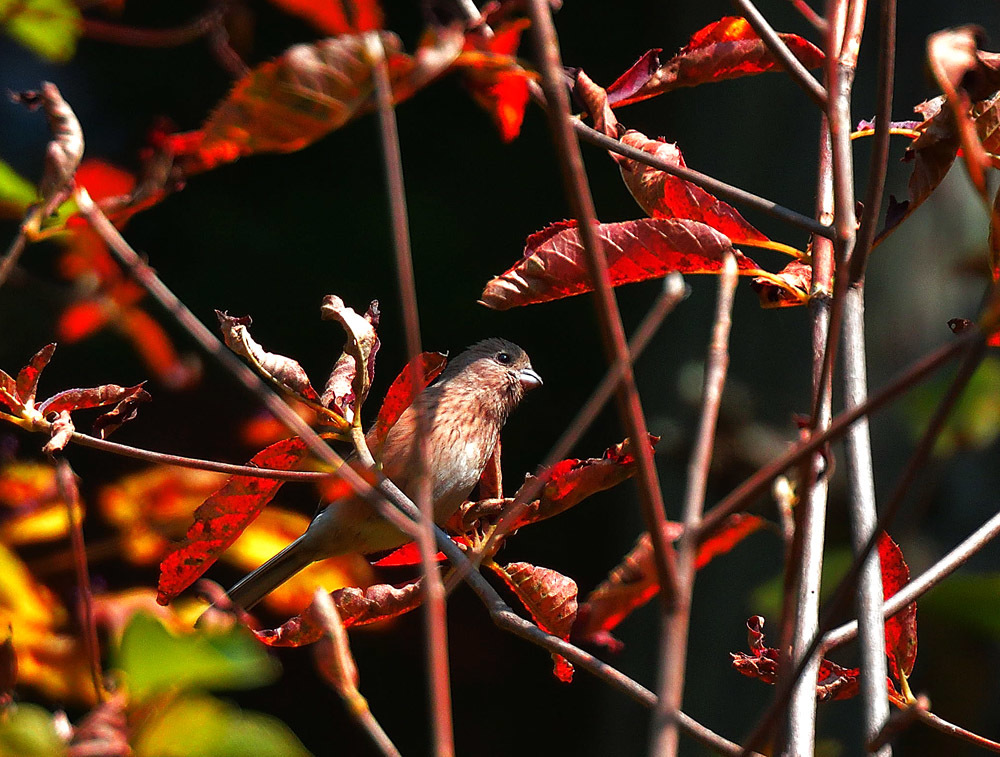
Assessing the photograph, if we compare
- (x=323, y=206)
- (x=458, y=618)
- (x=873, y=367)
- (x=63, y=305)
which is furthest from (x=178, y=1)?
(x=873, y=367)

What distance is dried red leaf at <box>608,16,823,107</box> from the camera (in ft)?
3.40

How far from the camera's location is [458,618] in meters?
3.91

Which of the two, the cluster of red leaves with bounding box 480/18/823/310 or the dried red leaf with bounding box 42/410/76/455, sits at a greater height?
the cluster of red leaves with bounding box 480/18/823/310

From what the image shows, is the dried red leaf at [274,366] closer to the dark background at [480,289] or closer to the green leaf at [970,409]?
the green leaf at [970,409]

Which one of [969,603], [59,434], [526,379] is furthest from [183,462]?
[969,603]

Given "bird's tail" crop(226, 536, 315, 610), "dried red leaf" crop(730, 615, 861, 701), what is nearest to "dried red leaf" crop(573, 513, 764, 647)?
"dried red leaf" crop(730, 615, 861, 701)

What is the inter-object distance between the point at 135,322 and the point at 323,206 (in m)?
1.47

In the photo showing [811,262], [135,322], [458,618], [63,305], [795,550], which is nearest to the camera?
[795,550]

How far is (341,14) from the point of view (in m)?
0.75

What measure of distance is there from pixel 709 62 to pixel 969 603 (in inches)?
68.9

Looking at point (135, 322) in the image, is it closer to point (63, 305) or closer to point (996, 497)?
point (63, 305)

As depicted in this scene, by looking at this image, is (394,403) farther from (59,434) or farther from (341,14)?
(341,14)

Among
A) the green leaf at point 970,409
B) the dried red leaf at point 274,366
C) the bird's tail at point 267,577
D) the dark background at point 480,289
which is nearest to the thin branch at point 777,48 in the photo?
the dried red leaf at point 274,366

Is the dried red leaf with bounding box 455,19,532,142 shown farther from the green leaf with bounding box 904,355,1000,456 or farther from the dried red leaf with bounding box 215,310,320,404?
the green leaf with bounding box 904,355,1000,456
